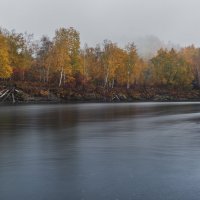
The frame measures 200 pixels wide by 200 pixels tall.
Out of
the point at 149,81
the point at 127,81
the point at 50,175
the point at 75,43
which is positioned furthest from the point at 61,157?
the point at 149,81

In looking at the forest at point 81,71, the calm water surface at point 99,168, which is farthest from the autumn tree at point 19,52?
the calm water surface at point 99,168

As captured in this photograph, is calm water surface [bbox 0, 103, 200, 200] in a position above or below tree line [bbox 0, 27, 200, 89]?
below

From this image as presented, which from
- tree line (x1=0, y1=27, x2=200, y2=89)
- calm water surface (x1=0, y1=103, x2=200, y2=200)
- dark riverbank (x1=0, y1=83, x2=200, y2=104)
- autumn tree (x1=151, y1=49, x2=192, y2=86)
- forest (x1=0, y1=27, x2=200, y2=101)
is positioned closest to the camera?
calm water surface (x1=0, y1=103, x2=200, y2=200)

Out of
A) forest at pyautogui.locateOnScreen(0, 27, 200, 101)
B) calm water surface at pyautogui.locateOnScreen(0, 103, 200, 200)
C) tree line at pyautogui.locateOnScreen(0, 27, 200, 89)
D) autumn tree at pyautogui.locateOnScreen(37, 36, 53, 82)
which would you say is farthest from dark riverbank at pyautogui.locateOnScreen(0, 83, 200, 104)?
calm water surface at pyautogui.locateOnScreen(0, 103, 200, 200)

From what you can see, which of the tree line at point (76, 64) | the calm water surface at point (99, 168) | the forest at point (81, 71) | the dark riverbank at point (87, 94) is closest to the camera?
the calm water surface at point (99, 168)

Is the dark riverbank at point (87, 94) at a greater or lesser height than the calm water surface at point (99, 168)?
greater

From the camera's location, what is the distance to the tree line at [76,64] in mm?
92000

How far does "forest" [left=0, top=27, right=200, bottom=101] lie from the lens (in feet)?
283

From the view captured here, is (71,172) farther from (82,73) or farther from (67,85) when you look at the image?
(82,73)

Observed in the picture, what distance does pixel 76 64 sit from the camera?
96.2 m

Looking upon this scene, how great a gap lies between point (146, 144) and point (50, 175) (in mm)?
7182

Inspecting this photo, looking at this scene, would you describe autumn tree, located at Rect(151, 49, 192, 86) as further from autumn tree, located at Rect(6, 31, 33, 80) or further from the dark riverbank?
autumn tree, located at Rect(6, 31, 33, 80)

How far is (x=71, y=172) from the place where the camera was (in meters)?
10.6

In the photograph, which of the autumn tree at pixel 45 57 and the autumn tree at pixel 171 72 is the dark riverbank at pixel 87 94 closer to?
the autumn tree at pixel 171 72
